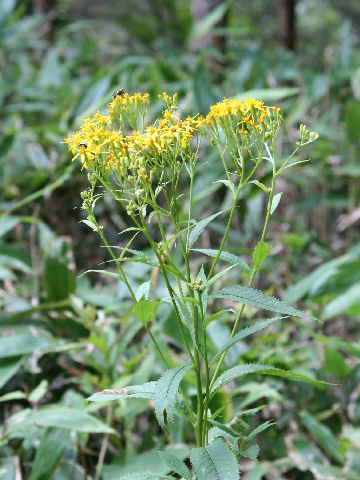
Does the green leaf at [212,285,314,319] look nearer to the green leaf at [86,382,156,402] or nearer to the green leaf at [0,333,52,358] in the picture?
the green leaf at [86,382,156,402]

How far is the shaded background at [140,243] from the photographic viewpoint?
1868 millimetres

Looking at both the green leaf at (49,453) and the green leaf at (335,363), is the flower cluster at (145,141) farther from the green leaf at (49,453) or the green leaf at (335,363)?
the green leaf at (335,363)

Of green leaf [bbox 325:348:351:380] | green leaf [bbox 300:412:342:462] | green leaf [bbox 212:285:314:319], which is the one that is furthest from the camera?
green leaf [bbox 325:348:351:380]

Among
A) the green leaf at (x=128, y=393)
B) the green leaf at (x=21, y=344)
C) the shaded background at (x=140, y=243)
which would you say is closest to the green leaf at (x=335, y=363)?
the shaded background at (x=140, y=243)

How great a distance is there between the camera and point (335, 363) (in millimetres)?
2012

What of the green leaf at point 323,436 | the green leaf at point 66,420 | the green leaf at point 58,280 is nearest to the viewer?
the green leaf at point 66,420

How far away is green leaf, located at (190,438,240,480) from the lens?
926 mm

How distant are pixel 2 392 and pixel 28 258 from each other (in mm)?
641

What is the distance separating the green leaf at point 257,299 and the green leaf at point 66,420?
0.77 meters

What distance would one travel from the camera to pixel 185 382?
180 centimetres

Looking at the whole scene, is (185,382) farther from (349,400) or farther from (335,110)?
(335,110)

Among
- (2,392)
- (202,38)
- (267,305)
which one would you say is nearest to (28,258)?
(2,392)

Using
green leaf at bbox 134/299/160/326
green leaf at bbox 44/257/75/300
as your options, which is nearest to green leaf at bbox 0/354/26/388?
green leaf at bbox 44/257/75/300

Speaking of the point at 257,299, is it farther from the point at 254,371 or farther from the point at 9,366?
the point at 9,366
